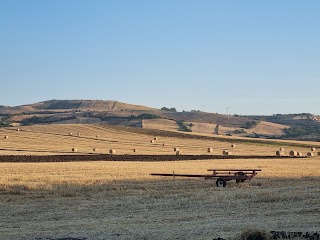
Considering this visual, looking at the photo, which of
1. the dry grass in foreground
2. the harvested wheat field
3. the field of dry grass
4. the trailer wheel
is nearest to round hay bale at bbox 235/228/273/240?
the harvested wheat field

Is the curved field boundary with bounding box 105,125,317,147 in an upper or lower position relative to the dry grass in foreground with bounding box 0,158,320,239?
upper

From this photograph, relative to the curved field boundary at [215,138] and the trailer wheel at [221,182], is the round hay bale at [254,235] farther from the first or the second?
the curved field boundary at [215,138]

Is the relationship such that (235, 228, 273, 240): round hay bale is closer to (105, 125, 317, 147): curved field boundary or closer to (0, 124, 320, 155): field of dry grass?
(0, 124, 320, 155): field of dry grass

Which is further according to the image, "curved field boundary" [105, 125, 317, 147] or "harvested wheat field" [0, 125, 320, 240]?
"curved field boundary" [105, 125, 317, 147]

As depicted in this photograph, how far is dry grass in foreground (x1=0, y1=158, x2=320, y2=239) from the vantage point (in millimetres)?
16559

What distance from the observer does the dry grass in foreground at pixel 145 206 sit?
54.3 ft

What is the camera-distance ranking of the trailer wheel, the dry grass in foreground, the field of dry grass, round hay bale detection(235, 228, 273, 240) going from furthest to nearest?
the field of dry grass
the trailer wheel
the dry grass in foreground
round hay bale detection(235, 228, 273, 240)

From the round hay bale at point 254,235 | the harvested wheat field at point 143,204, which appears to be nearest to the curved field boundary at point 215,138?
the harvested wheat field at point 143,204

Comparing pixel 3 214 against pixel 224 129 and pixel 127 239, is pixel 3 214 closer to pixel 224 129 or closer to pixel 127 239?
pixel 127 239

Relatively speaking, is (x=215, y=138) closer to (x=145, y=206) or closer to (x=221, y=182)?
(x=221, y=182)

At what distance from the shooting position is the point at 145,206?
22.9m

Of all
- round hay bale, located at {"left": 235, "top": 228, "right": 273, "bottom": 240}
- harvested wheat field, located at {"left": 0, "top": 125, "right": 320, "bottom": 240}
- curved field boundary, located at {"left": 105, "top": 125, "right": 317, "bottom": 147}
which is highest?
curved field boundary, located at {"left": 105, "top": 125, "right": 317, "bottom": 147}

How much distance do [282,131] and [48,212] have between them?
12277 centimetres

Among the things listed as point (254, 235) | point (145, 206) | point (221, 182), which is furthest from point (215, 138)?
point (254, 235)
